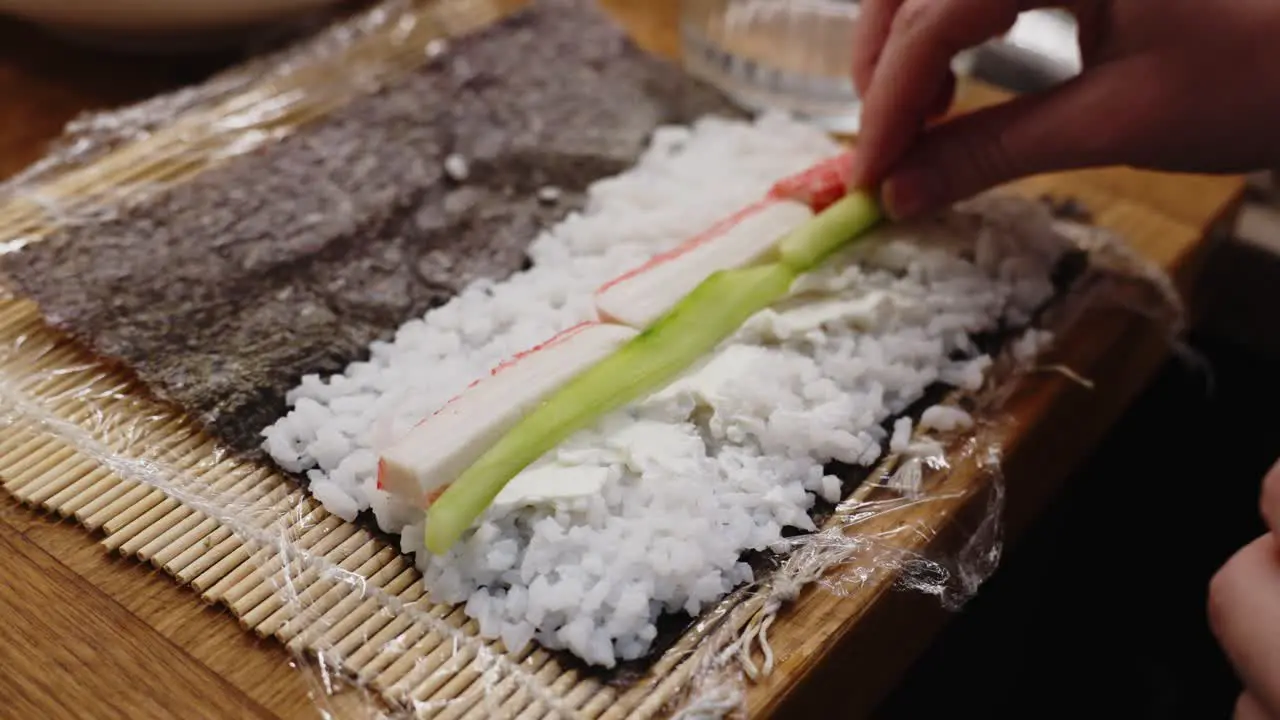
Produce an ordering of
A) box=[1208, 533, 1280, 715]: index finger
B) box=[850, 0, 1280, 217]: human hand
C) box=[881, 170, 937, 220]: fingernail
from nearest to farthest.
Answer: box=[1208, 533, 1280, 715]: index finger < box=[850, 0, 1280, 217]: human hand < box=[881, 170, 937, 220]: fingernail

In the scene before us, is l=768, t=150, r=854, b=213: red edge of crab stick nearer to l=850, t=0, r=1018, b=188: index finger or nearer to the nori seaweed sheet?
l=850, t=0, r=1018, b=188: index finger

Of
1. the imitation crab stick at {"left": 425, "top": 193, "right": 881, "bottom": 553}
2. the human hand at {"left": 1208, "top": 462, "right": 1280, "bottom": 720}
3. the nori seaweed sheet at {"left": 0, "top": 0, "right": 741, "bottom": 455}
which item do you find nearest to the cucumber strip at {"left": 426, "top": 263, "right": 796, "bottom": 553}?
the imitation crab stick at {"left": 425, "top": 193, "right": 881, "bottom": 553}

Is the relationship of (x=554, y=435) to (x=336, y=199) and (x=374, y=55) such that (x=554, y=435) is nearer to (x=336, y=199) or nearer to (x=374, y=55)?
(x=336, y=199)

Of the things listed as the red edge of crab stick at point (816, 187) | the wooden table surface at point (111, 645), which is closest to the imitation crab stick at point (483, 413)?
the wooden table surface at point (111, 645)

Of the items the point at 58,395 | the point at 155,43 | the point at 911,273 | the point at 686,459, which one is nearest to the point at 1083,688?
the point at 911,273

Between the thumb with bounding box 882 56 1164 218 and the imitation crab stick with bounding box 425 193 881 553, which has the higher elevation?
the thumb with bounding box 882 56 1164 218

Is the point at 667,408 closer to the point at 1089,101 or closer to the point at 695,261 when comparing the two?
the point at 695,261

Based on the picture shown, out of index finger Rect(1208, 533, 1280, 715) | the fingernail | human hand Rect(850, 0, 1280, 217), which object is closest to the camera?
index finger Rect(1208, 533, 1280, 715)

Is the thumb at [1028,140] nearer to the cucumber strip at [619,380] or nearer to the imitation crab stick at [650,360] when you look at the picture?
the imitation crab stick at [650,360]
